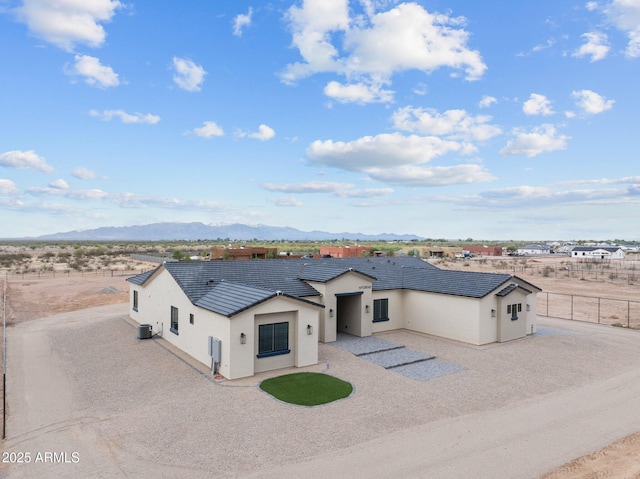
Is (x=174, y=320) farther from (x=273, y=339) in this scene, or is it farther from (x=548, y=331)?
(x=548, y=331)

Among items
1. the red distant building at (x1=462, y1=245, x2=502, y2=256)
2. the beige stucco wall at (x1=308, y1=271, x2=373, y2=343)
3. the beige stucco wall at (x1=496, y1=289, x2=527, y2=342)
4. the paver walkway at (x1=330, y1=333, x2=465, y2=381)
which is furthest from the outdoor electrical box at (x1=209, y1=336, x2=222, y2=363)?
the red distant building at (x1=462, y1=245, x2=502, y2=256)

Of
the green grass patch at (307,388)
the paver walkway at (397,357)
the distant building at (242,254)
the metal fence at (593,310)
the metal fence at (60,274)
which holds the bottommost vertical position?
the metal fence at (593,310)

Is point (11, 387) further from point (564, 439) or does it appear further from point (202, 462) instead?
point (564, 439)

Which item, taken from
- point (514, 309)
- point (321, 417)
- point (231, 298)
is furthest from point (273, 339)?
point (514, 309)

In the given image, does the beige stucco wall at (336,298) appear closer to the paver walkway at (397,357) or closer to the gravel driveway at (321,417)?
the paver walkway at (397,357)

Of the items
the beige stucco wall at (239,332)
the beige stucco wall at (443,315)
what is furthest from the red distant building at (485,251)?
the beige stucco wall at (239,332)

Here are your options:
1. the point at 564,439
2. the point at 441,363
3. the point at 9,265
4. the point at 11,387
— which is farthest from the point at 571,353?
the point at 9,265
